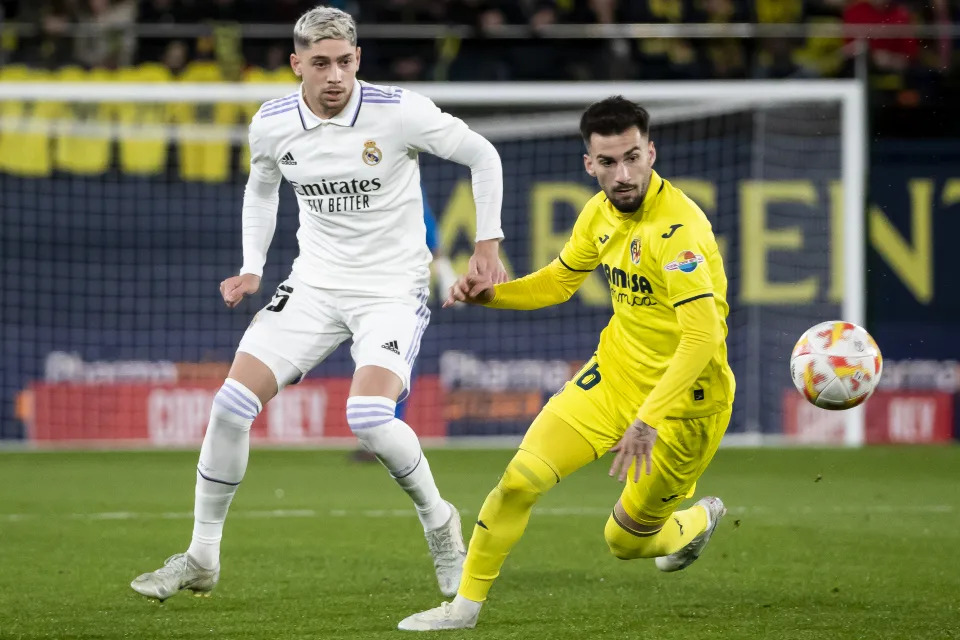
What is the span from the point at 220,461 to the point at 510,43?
9630mm

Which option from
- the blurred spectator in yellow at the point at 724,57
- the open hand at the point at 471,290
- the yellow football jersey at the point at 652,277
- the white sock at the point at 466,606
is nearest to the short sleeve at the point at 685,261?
the yellow football jersey at the point at 652,277

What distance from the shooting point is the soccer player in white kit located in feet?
17.4

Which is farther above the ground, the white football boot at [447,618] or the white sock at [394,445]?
the white sock at [394,445]

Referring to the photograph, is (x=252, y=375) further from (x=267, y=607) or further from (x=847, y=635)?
(x=847, y=635)

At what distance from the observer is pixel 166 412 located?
1301cm

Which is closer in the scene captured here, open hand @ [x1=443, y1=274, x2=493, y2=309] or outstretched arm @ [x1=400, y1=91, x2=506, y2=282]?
open hand @ [x1=443, y1=274, x2=493, y2=309]

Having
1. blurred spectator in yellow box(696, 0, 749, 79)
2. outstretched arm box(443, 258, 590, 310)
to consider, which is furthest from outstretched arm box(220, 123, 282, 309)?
blurred spectator in yellow box(696, 0, 749, 79)

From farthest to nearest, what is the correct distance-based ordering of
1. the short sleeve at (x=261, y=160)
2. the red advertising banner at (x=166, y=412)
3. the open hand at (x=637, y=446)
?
the red advertising banner at (x=166, y=412) → the short sleeve at (x=261, y=160) → the open hand at (x=637, y=446)

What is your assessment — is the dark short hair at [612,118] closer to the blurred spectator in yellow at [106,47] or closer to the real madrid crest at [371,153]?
the real madrid crest at [371,153]

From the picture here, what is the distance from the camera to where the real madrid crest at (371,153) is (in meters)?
5.50

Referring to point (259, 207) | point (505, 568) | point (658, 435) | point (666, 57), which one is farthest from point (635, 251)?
point (666, 57)

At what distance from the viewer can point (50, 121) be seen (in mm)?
13211

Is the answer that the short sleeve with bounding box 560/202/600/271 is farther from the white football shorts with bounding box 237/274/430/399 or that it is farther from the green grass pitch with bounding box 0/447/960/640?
the green grass pitch with bounding box 0/447/960/640

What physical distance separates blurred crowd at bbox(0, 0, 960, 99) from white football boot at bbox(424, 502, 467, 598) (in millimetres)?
8580
